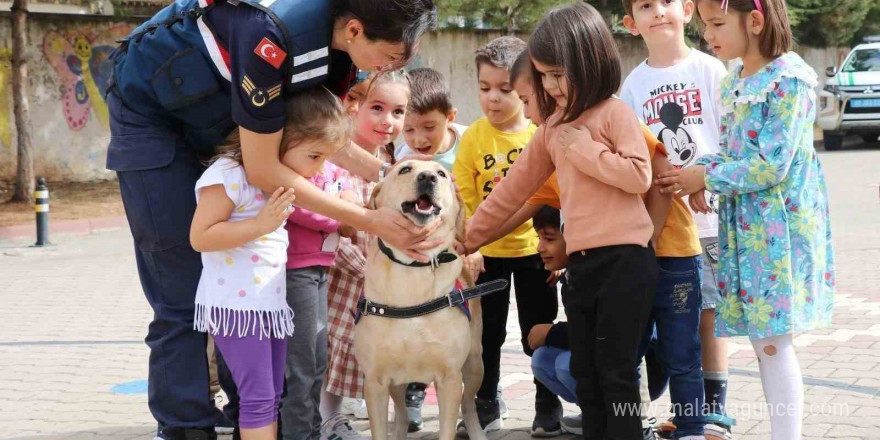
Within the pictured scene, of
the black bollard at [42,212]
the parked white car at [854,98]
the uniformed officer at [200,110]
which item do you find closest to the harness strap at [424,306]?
the uniformed officer at [200,110]

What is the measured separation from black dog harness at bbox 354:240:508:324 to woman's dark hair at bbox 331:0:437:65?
0.93 m

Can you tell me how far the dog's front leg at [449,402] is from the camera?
4.10 metres

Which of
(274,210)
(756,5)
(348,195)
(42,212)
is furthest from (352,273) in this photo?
(42,212)

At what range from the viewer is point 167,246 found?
3.79 m

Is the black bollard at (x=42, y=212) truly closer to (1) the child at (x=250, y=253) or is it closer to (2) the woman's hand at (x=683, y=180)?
(1) the child at (x=250, y=253)

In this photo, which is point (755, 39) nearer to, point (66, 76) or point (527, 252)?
point (527, 252)

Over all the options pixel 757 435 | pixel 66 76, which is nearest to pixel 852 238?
pixel 757 435

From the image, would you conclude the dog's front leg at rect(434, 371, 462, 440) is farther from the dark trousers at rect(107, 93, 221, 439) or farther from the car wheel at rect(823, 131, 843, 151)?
the car wheel at rect(823, 131, 843, 151)

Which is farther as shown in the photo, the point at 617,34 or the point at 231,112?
the point at 617,34

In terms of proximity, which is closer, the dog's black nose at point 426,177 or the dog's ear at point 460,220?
the dog's black nose at point 426,177

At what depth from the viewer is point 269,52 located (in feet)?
11.0

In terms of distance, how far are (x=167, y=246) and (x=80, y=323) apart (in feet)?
14.0

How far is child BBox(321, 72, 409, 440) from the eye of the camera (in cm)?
466

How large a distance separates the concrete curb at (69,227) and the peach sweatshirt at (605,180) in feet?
34.6
